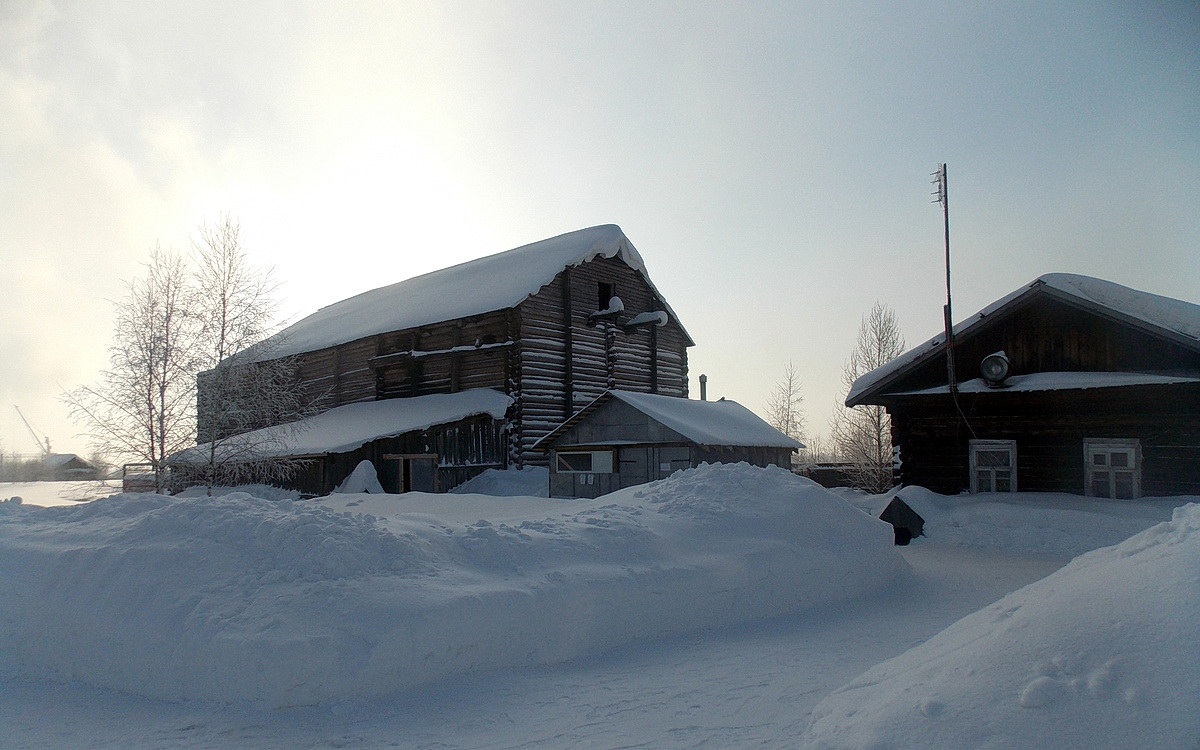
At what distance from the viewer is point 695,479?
10625mm

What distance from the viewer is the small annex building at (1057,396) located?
14.0m

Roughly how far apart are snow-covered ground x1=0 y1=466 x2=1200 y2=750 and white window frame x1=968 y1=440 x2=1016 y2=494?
7.52 meters

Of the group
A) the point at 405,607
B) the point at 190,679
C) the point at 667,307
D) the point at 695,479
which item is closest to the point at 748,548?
the point at 695,479

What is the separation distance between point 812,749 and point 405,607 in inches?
136

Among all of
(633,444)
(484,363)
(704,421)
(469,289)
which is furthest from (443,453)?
(704,421)

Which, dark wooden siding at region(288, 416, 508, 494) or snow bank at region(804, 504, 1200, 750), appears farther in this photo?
dark wooden siding at region(288, 416, 508, 494)

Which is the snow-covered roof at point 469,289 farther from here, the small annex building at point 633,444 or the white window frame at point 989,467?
the white window frame at point 989,467

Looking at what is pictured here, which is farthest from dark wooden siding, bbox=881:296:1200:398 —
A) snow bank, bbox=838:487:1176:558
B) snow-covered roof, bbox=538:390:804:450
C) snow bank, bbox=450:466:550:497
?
snow bank, bbox=450:466:550:497

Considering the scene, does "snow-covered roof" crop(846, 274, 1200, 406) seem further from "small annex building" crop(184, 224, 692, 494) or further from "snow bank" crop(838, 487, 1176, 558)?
"small annex building" crop(184, 224, 692, 494)

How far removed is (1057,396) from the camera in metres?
15.2

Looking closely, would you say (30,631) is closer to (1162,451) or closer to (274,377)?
(274,377)

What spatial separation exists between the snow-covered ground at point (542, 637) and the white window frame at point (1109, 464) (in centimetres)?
733

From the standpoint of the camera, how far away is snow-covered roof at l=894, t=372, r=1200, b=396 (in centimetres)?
1387

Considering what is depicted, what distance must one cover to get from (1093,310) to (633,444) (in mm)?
10798
